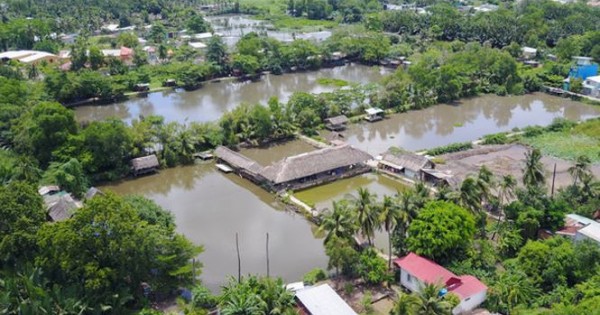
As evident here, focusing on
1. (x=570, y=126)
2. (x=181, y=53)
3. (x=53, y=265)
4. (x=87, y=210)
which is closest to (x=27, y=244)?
(x=53, y=265)

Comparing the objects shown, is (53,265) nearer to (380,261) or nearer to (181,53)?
(380,261)

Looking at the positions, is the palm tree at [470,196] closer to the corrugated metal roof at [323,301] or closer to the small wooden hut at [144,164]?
the corrugated metal roof at [323,301]

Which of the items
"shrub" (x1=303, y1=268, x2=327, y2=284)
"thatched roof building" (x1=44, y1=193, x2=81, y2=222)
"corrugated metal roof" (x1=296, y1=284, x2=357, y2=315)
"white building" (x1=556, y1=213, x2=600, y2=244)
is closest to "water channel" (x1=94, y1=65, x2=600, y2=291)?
"shrub" (x1=303, y1=268, x2=327, y2=284)

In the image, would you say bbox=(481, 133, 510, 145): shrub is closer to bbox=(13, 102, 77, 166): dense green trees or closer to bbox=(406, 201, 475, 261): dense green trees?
bbox=(406, 201, 475, 261): dense green trees

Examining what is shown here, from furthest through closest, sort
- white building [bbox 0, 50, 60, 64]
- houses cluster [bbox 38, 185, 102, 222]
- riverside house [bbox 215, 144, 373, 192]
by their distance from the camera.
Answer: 1. white building [bbox 0, 50, 60, 64]
2. riverside house [bbox 215, 144, 373, 192]
3. houses cluster [bbox 38, 185, 102, 222]

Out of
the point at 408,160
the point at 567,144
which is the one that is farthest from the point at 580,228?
the point at 567,144

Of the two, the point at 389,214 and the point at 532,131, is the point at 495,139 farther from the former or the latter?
the point at 389,214

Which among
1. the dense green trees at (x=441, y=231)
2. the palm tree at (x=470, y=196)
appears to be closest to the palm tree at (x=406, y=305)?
the dense green trees at (x=441, y=231)
